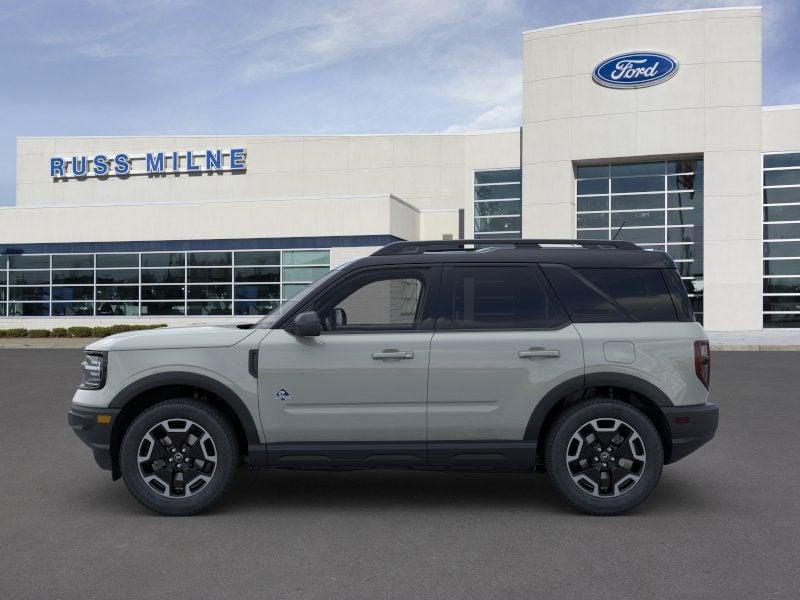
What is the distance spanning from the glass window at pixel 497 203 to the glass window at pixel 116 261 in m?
16.0

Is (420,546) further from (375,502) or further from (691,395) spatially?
(691,395)

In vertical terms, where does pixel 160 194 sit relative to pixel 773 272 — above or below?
above

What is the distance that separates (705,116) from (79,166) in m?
33.0

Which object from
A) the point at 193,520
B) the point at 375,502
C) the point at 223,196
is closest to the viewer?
the point at 193,520

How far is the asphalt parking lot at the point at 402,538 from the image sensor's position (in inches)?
167

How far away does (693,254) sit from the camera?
34.6 metres

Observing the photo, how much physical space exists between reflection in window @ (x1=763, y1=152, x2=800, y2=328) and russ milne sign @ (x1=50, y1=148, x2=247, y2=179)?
85.3 feet

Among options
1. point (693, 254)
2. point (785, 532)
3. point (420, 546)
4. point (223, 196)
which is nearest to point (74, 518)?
point (420, 546)

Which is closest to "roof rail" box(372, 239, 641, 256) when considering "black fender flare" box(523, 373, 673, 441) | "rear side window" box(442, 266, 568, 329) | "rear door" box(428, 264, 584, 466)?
"rear side window" box(442, 266, 568, 329)

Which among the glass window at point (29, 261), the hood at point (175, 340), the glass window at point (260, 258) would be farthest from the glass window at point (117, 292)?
the hood at point (175, 340)

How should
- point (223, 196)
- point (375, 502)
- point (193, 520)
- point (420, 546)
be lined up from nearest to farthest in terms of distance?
point (420, 546), point (193, 520), point (375, 502), point (223, 196)

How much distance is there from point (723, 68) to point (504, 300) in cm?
3174

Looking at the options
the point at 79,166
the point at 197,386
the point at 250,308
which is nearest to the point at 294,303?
the point at 197,386

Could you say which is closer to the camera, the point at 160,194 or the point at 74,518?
the point at 74,518
